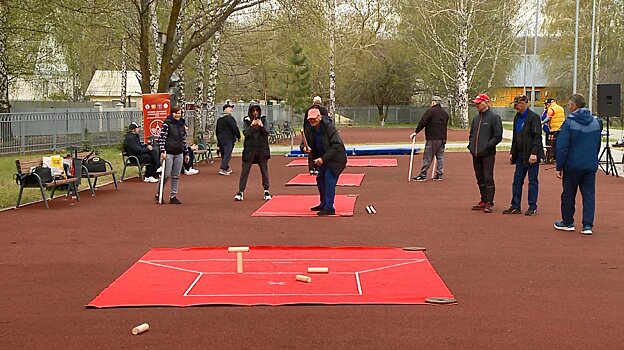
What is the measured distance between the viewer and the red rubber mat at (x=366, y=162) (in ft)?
88.5

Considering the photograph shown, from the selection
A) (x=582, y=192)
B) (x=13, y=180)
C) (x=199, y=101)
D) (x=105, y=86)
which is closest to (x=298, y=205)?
(x=582, y=192)

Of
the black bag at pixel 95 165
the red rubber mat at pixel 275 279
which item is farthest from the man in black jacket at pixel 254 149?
the red rubber mat at pixel 275 279

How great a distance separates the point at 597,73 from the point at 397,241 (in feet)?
176

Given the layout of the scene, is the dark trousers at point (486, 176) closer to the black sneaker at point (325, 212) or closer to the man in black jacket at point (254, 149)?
the black sneaker at point (325, 212)

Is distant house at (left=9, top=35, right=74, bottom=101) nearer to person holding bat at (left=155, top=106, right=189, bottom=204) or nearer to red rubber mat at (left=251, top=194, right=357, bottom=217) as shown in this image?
person holding bat at (left=155, top=106, right=189, bottom=204)

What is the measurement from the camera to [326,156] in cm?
1449

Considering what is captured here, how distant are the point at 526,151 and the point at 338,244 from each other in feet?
14.3

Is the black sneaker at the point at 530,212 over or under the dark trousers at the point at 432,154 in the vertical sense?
under

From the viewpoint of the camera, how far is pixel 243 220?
1409 cm

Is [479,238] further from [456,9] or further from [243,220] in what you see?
[456,9]

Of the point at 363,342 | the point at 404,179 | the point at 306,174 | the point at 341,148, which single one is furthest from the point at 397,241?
the point at 306,174

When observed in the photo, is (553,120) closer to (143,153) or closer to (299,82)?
(143,153)

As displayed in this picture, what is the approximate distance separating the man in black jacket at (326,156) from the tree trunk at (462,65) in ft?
149

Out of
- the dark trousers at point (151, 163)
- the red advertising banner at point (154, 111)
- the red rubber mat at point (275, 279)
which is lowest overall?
the red rubber mat at point (275, 279)
